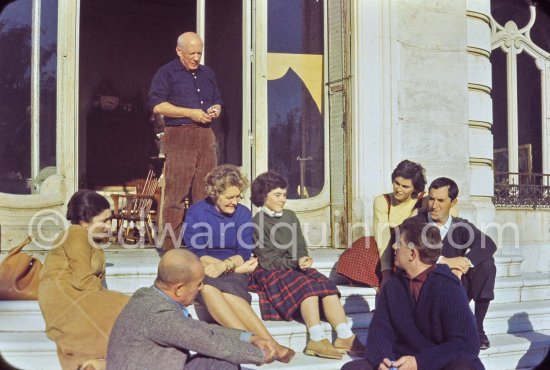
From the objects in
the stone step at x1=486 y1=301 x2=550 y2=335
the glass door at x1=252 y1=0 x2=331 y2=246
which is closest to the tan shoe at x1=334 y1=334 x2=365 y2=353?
the stone step at x1=486 y1=301 x2=550 y2=335

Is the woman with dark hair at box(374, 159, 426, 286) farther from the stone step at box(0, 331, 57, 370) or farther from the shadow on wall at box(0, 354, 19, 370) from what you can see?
the shadow on wall at box(0, 354, 19, 370)

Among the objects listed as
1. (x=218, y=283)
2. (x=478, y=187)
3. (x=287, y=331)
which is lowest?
(x=287, y=331)

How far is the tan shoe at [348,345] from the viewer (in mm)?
4809

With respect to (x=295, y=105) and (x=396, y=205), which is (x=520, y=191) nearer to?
(x=295, y=105)

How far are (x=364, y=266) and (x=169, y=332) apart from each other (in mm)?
3023

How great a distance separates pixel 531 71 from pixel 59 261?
303 inches

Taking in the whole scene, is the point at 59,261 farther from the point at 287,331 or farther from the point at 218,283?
the point at 287,331

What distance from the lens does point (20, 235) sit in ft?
22.1

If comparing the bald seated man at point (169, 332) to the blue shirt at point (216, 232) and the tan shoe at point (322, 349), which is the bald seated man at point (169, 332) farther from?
the blue shirt at point (216, 232)

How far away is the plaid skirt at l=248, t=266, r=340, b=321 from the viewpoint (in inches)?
196

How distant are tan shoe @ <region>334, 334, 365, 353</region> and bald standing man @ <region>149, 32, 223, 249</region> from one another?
175cm

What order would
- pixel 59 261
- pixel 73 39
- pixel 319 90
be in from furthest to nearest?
pixel 319 90 < pixel 73 39 < pixel 59 261

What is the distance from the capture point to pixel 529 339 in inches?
219

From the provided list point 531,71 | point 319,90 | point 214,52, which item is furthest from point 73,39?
point 531,71
